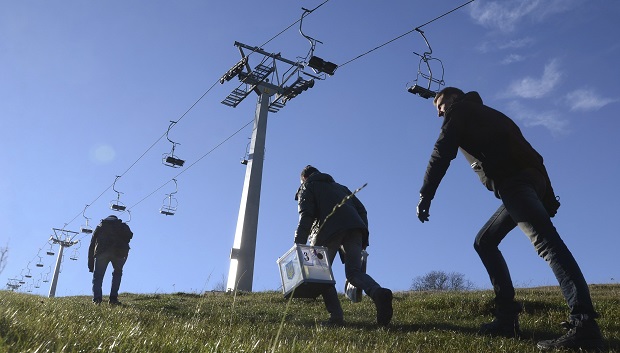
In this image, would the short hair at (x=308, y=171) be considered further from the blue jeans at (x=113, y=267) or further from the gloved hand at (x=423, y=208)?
the blue jeans at (x=113, y=267)

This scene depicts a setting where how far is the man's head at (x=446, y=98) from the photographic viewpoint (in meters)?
5.46

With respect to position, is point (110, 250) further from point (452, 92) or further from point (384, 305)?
point (452, 92)

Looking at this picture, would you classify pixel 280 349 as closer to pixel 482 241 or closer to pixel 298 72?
pixel 482 241

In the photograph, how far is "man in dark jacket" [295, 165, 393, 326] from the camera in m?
6.23

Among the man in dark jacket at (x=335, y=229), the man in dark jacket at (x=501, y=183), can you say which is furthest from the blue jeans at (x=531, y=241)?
the man in dark jacket at (x=335, y=229)

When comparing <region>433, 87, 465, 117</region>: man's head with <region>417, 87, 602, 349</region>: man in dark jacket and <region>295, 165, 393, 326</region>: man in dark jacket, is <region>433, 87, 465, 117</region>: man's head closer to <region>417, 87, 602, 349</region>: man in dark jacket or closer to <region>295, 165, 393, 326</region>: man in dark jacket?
<region>417, 87, 602, 349</region>: man in dark jacket

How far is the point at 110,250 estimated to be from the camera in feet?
38.0

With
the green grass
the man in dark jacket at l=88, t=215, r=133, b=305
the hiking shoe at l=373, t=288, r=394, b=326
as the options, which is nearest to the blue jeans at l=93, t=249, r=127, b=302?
the man in dark jacket at l=88, t=215, r=133, b=305

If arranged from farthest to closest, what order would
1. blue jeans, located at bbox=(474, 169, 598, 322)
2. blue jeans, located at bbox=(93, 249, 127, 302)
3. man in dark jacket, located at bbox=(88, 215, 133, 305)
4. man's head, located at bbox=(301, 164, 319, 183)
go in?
man in dark jacket, located at bbox=(88, 215, 133, 305)
blue jeans, located at bbox=(93, 249, 127, 302)
man's head, located at bbox=(301, 164, 319, 183)
blue jeans, located at bbox=(474, 169, 598, 322)

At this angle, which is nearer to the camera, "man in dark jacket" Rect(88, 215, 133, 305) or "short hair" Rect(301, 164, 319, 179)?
"short hair" Rect(301, 164, 319, 179)

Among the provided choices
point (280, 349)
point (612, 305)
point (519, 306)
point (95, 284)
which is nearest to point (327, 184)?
point (519, 306)

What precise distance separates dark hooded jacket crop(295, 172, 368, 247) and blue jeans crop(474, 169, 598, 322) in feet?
5.40

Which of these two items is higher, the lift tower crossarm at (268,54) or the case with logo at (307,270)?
the lift tower crossarm at (268,54)

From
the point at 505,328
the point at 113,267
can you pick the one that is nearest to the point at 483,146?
the point at 505,328
